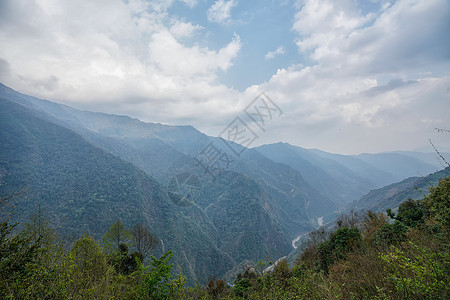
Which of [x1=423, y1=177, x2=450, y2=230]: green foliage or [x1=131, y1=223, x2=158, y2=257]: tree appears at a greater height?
[x1=423, y1=177, x2=450, y2=230]: green foliage

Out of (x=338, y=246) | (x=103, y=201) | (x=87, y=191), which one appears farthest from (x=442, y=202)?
(x=87, y=191)

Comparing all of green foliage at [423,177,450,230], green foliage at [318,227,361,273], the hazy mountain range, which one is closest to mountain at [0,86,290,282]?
the hazy mountain range

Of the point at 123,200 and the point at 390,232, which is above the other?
the point at 390,232

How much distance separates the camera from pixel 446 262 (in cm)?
449

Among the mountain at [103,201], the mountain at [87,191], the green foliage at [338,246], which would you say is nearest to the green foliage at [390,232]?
the green foliage at [338,246]

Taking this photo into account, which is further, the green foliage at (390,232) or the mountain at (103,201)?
the mountain at (103,201)

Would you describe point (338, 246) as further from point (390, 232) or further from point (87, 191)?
point (87, 191)

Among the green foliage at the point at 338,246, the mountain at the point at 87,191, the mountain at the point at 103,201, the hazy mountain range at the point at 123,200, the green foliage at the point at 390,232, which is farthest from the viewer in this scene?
the hazy mountain range at the point at 123,200

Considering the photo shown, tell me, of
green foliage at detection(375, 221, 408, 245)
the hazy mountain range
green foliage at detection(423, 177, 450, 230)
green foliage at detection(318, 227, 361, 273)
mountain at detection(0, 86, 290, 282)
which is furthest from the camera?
the hazy mountain range

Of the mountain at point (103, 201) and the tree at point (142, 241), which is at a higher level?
the tree at point (142, 241)

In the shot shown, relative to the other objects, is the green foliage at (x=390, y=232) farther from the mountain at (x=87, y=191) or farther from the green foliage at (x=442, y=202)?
the mountain at (x=87, y=191)

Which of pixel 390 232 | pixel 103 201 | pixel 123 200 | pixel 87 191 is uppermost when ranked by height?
pixel 390 232

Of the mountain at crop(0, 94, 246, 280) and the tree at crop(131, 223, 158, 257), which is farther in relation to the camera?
the mountain at crop(0, 94, 246, 280)

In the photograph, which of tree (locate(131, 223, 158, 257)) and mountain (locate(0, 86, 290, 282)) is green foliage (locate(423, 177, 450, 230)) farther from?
mountain (locate(0, 86, 290, 282))
